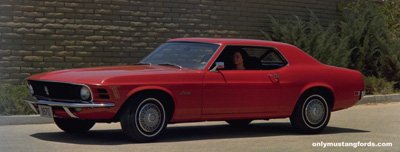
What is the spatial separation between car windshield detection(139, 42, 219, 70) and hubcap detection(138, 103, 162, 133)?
0.89 metres

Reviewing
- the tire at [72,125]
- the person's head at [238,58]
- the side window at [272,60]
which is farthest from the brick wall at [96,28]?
the person's head at [238,58]

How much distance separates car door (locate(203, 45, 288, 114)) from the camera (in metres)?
9.30

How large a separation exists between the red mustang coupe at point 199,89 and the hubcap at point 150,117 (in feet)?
0.04

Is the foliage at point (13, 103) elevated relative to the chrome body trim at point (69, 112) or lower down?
lower down

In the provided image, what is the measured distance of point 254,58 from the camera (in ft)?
33.4

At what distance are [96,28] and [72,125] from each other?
5377 millimetres

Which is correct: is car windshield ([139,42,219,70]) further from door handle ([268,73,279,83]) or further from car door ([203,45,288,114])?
door handle ([268,73,279,83])

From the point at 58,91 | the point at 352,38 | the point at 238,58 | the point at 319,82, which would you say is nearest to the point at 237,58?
the point at 238,58

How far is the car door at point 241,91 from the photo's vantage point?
930cm

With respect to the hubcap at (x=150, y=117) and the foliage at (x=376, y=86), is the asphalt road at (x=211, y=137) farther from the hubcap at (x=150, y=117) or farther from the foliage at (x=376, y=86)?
the foliage at (x=376, y=86)

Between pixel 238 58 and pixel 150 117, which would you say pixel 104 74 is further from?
pixel 238 58

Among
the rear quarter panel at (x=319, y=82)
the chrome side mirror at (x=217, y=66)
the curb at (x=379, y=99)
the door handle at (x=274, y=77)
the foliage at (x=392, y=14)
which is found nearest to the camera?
the chrome side mirror at (x=217, y=66)

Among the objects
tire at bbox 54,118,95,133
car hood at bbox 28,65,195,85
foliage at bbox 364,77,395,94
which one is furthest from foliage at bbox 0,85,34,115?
foliage at bbox 364,77,395,94

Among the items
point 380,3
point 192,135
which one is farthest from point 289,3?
point 192,135
